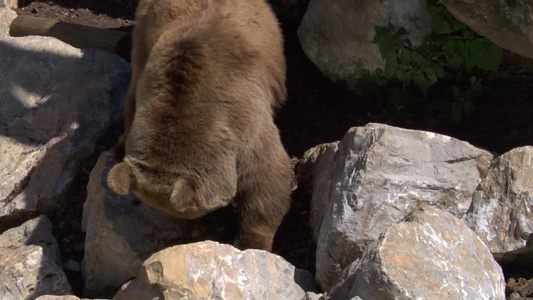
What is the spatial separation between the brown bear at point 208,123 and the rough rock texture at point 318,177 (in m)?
0.21

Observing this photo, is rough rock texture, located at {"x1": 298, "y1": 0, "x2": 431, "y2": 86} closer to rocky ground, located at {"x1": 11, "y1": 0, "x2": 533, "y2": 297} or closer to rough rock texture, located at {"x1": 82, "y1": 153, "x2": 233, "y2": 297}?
rocky ground, located at {"x1": 11, "y1": 0, "x2": 533, "y2": 297}

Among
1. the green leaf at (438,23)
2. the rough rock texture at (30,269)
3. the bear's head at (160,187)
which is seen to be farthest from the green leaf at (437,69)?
the rough rock texture at (30,269)

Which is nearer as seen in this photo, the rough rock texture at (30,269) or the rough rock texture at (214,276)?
the rough rock texture at (214,276)

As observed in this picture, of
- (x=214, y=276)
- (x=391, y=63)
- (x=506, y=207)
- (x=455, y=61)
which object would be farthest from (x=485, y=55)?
(x=214, y=276)

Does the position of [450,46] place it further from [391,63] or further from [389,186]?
[389,186]

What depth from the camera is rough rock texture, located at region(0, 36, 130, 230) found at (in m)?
6.56

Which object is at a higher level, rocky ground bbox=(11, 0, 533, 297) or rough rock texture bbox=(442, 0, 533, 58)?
rough rock texture bbox=(442, 0, 533, 58)

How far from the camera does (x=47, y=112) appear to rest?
688cm

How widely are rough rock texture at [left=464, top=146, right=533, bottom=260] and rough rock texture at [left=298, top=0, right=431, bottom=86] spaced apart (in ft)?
5.30

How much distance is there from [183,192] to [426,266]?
1640 mm

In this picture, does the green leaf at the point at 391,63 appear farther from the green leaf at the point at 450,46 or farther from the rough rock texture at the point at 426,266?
the rough rock texture at the point at 426,266

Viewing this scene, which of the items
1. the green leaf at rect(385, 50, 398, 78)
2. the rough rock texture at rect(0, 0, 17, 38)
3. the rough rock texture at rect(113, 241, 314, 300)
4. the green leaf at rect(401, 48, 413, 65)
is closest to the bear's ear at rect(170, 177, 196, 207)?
the rough rock texture at rect(113, 241, 314, 300)

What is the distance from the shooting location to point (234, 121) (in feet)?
17.5

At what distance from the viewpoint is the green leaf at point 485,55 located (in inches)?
228
